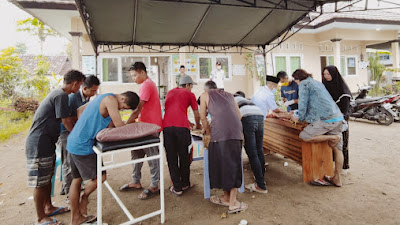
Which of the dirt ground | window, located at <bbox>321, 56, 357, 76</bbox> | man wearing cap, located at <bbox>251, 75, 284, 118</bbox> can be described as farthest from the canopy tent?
window, located at <bbox>321, 56, 357, 76</bbox>

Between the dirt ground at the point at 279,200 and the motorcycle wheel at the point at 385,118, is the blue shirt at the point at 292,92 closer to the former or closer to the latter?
the dirt ground at the point at 279,200

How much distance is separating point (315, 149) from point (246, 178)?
3.97 feet

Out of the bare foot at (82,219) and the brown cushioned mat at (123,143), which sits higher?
the brown cushioned mat at (123,143)

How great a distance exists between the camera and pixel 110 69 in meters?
10.4

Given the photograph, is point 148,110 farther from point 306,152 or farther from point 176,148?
point 306,152

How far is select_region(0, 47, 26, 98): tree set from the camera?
1121 cm

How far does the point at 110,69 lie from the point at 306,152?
9.32 meters

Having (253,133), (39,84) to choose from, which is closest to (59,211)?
(253,133)

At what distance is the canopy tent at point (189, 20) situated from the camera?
4.57 m

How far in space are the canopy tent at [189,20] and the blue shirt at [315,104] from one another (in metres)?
2.09

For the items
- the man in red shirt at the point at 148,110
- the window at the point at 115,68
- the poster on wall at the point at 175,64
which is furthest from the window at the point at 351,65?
the man in red shirt at the point at 148,110

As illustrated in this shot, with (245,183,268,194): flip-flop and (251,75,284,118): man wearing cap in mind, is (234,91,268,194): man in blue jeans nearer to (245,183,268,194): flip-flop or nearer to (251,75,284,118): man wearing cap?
(245,183,268,194): flip-flop

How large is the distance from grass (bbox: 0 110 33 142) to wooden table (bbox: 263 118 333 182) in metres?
8.63

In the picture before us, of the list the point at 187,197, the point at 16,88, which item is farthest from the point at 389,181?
the point at 16,88
